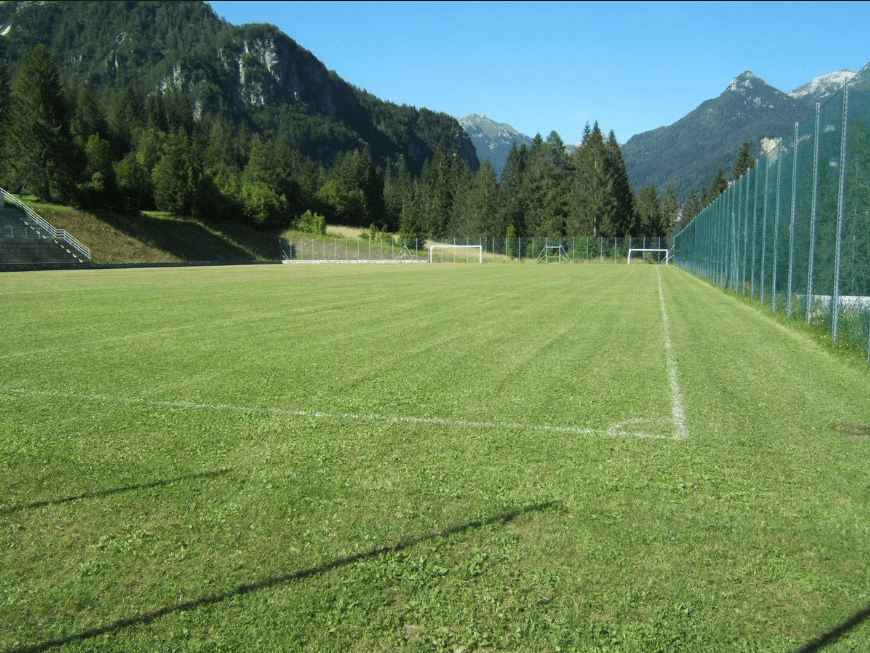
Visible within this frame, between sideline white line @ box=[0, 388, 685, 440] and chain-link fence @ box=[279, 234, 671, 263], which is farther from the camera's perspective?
chain-link fence @ box=[279, 234, 671, 263]

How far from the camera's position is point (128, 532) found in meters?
3.08

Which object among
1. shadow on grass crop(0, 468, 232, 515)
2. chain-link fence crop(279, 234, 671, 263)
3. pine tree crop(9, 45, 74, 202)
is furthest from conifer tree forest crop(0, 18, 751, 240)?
shadow on grass crop(0, 468, 232, 515)

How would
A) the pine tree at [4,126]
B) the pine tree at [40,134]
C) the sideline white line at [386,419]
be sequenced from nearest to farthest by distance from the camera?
the sideline white line at [386,419] < the pine tree at [40,134] < the pine tree at [4,126]

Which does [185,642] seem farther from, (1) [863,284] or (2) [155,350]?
(1) [863,284]

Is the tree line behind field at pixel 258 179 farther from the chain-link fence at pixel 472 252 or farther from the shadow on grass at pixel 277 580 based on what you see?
the shadow on grass at pixel 277 580

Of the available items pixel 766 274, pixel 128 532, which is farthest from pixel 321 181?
pixel 128 532

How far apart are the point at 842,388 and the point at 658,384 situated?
185 centimetres

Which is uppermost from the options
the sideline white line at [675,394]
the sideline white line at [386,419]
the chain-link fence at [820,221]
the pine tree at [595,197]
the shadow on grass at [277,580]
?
the pine tree at [595,197]

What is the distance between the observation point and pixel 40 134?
57.2m

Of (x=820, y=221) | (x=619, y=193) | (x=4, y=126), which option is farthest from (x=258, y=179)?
(x=820, y=221)

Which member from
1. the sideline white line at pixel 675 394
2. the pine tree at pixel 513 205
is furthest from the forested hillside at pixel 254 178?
the sideline white line at pixel 675 394

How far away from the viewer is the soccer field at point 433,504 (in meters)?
2.36

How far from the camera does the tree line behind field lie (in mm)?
58312

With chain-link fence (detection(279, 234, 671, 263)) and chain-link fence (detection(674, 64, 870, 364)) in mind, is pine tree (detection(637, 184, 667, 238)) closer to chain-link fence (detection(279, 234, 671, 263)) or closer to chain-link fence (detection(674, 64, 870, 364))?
chain-link fence (detection(279, 234, 671, 263))
